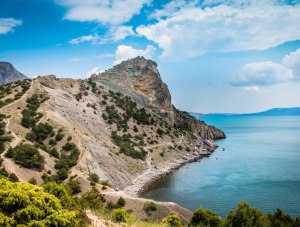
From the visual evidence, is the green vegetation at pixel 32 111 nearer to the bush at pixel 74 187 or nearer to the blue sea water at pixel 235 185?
the bush at pixel 74 187

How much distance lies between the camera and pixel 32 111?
63.1m

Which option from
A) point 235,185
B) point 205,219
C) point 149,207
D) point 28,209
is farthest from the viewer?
point 235,185

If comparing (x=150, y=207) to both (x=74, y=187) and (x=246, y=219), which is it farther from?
(x=246, y=219)

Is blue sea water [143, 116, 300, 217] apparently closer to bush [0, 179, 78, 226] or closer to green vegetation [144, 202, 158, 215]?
green vegetation [144, 202, 158, 215]

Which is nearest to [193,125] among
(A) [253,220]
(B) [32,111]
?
(B) [32,111]

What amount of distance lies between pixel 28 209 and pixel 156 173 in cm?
5740

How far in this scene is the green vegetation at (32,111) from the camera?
57812 mm

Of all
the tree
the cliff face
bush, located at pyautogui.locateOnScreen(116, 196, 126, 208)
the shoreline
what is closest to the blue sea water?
the shoreline

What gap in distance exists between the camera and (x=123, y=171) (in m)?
60.8

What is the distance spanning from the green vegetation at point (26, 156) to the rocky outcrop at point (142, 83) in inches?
2608

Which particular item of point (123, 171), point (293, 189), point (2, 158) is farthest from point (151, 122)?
point (2, 158)

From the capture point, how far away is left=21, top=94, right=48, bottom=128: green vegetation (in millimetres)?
57812

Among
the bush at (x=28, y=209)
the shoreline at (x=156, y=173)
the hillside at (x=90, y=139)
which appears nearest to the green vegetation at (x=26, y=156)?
the hillside at (x=90, y=139)

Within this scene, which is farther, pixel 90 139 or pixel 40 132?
pixel 90 139
